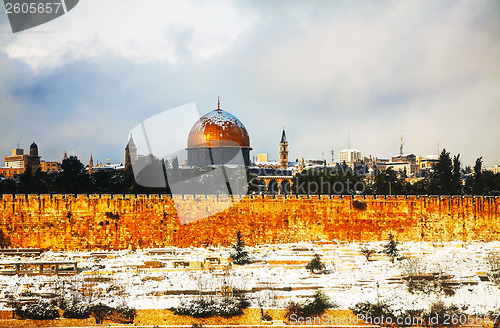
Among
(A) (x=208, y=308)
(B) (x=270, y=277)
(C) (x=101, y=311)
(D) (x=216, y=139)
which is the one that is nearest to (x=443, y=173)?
(D) (x=216, y=139)

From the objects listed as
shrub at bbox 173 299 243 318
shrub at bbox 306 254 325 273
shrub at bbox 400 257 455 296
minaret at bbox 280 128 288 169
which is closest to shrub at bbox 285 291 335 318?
shrub at bbox 173 299 243 318

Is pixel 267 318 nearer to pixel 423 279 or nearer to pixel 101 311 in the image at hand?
pixel 101 311

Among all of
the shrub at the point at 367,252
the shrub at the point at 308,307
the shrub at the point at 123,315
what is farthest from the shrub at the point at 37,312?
the shrub at the point at 367,252

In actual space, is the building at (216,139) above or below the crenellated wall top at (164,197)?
above

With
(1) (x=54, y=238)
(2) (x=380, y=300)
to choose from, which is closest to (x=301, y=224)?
(2) (x=380, y=300)

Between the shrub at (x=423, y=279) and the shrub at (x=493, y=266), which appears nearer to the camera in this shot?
the shrub at (x=423, y=279)

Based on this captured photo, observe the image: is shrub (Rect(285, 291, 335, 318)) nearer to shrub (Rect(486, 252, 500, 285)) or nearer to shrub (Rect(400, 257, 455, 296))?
shrub (Rect(400, 257, 455, 296))

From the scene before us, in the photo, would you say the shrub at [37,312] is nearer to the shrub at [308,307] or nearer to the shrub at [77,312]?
the shrub at [77,312]
